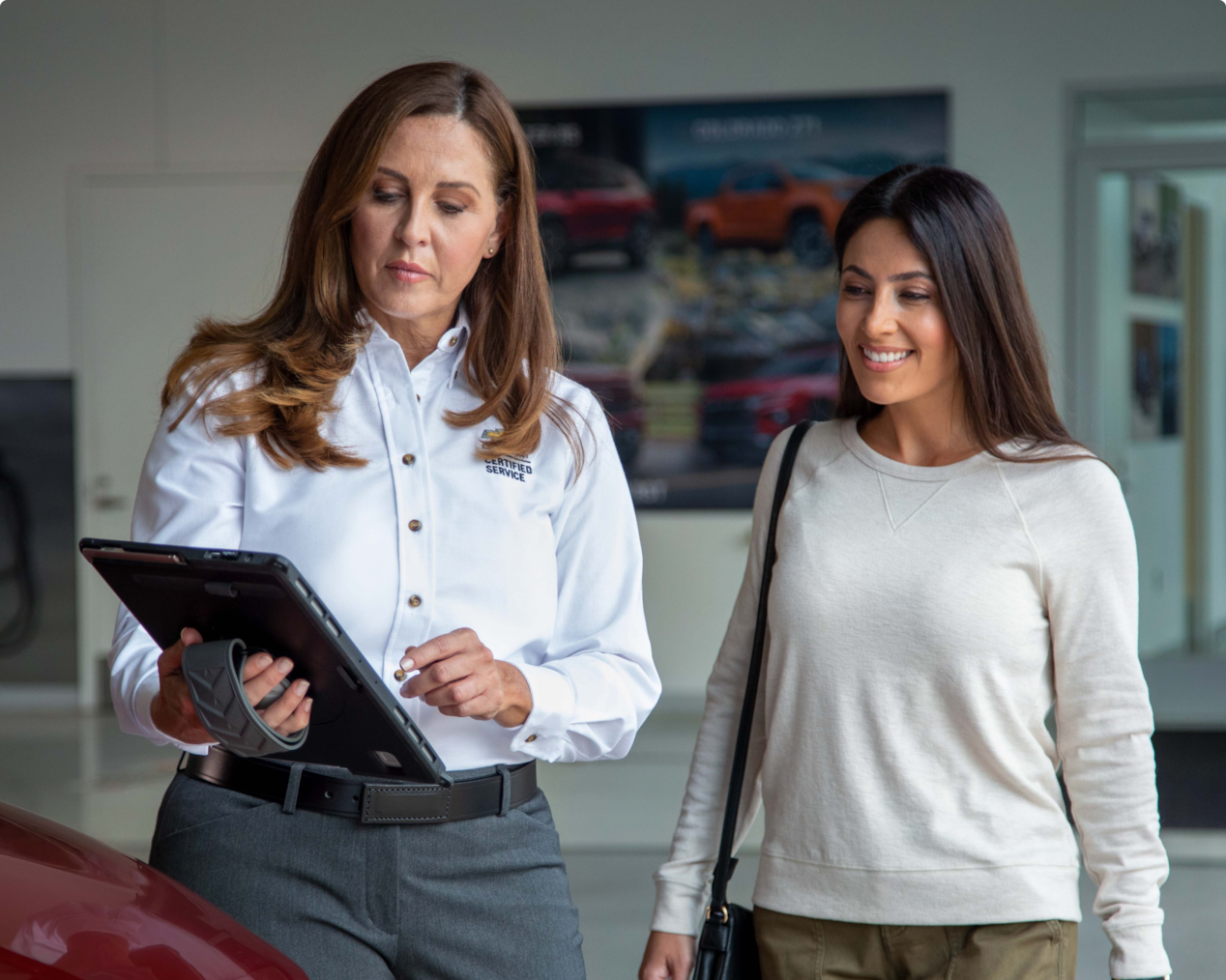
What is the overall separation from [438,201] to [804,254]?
4.48 meters

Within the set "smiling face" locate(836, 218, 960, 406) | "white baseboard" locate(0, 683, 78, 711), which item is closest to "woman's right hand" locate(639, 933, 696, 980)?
"smiling face" locate(836, 218, 960, 406)

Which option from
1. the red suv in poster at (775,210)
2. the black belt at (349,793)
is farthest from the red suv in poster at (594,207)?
the black belt at (349,793)

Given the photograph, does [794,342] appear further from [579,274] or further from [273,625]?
[273,625]

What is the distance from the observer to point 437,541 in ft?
4.57

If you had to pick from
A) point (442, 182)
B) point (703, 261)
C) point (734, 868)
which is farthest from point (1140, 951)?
point (703, 261)

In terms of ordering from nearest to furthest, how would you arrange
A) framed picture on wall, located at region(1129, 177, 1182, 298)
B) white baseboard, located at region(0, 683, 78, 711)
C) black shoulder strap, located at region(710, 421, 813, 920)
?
black shoulder strap, located at region(710, 421, 813, 920) → framed picture on wall, located at region(1129, 177, 1182, 298) → white baseboard, located at region(0, 683, 78, 711)

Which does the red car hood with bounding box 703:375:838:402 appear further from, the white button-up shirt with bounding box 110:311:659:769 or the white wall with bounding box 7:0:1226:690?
the white button-up shirt with bounding box 110:311:659:769

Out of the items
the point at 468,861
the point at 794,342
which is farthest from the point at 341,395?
the point at 794,342

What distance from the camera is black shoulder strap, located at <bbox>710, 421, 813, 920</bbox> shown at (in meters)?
1.55

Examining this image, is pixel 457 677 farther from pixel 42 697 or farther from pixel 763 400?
pixel 42 697

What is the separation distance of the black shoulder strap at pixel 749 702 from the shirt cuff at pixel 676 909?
0.05 m

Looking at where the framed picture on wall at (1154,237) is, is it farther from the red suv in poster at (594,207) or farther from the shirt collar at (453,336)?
the shirt collar at (453,336)

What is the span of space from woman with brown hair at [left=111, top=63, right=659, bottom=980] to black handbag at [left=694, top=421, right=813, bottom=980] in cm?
16

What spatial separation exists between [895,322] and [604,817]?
10.6ft
